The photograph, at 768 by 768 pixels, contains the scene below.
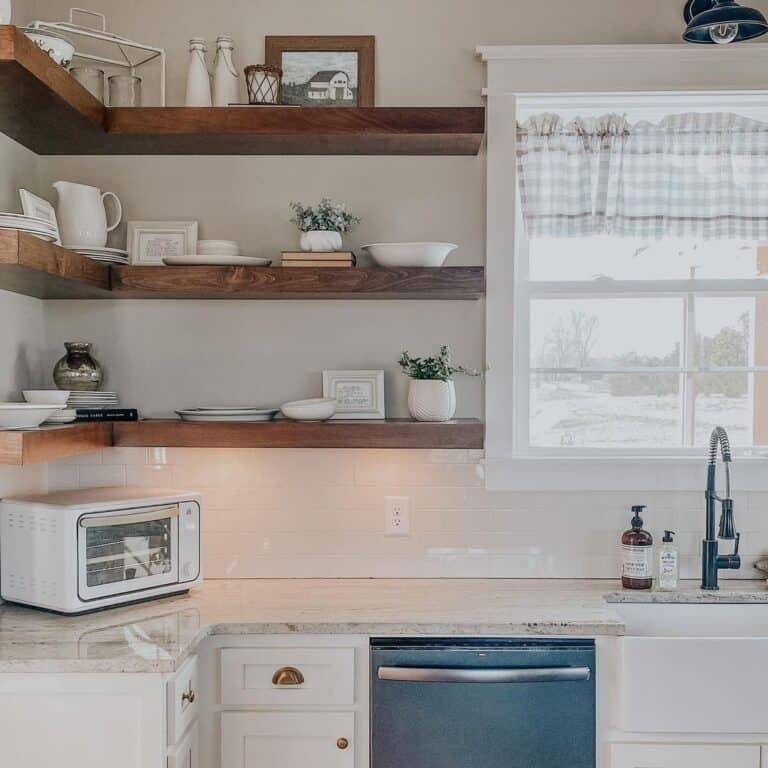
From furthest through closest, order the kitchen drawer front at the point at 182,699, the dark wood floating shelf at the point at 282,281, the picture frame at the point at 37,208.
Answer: the dark wood floating shelf at the point at 282,281 < the picture frame at the point at 37,208 < the kitchen drawer front at the point at 182,699

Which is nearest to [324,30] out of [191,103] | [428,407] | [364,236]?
[191,103]

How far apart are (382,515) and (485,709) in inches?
29.1

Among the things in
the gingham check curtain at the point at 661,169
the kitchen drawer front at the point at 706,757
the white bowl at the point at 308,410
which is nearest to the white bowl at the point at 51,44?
the white bowl at the point at 308,410

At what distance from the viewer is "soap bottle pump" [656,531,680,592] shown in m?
2.46

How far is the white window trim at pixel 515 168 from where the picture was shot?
2.57 meters

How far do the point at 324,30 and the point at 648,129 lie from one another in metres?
1.08

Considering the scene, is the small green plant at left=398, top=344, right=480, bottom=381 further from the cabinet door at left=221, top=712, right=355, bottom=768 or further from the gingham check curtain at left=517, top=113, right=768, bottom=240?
the cabinet door at left=221, top=712, right=355, bottom=768

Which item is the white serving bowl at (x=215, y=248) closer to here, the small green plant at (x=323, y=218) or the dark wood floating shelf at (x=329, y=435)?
the small green plant at (x=323, y=218)

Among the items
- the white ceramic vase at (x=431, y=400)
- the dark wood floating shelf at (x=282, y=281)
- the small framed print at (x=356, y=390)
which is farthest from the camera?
the small framed print at (x=356, y=390)

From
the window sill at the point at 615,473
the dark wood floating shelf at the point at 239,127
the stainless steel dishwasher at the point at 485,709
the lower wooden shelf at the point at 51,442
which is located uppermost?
the dark wood floating shelf at the point at 239,127

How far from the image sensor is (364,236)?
262 cm

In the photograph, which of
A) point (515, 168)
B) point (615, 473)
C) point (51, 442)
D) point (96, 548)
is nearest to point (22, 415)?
point (51, 442)

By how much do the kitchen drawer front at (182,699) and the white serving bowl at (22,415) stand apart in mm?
706

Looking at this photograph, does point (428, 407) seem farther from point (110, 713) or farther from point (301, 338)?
point (110, 713)
